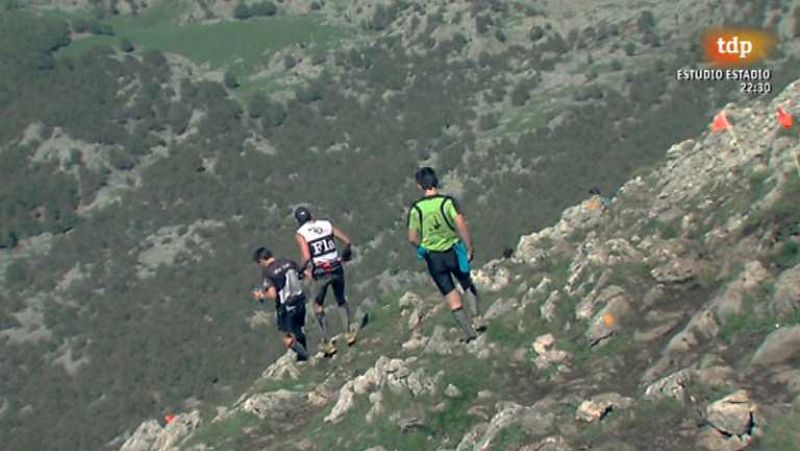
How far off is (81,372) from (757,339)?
56.1 meters

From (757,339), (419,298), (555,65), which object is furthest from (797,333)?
(555,65)

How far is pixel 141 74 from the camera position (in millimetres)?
111312

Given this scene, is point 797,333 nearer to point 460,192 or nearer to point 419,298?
point 419,298

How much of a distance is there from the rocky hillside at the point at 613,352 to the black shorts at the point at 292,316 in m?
1.01

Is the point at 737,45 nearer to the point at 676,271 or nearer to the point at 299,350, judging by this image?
the point at 299,350

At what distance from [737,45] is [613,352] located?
309 feet

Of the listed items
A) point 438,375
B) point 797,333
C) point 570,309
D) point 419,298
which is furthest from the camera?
point 419,298

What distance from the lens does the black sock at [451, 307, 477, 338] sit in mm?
15945

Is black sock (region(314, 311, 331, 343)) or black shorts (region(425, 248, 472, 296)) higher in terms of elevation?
black shorts (region(425, 248, 472, 296))

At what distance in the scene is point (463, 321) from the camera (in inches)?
632

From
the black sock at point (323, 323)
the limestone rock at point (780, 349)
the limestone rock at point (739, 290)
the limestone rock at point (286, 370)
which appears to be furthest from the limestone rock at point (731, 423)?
the limestone rock at point (286, 370)

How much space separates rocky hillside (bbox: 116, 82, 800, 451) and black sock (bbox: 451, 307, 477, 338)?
8.2 inches

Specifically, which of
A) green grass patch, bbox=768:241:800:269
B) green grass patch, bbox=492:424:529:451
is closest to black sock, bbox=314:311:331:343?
green grass patch, bbox=492:424:529:451

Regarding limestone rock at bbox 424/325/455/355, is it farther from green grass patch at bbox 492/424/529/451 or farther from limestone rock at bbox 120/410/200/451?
limestone rock at bbox 120/410/200/451
